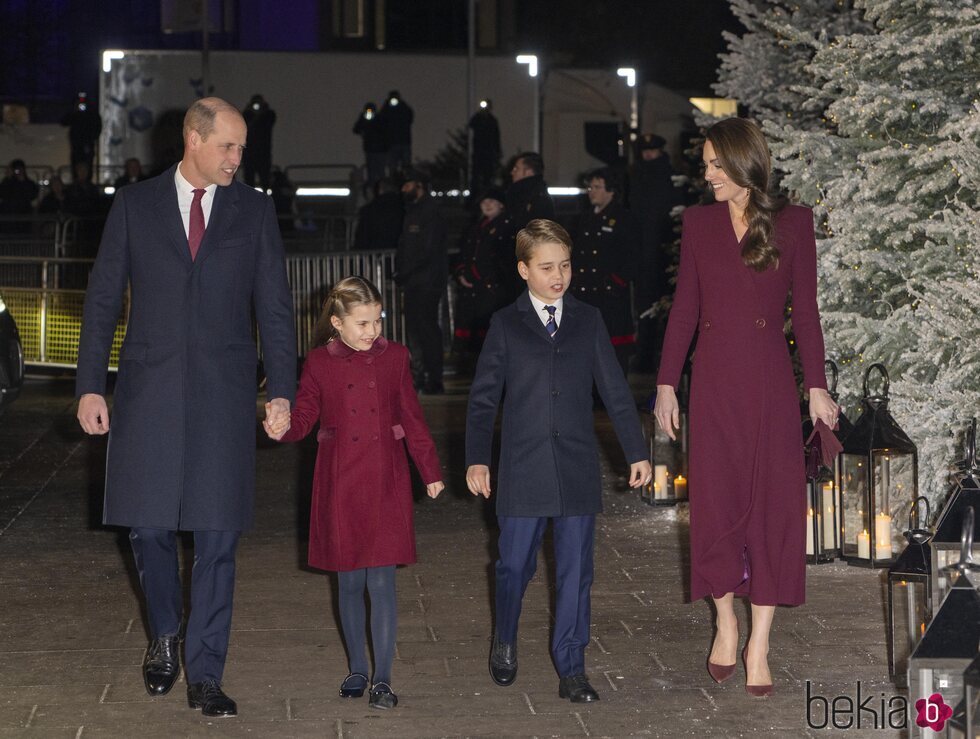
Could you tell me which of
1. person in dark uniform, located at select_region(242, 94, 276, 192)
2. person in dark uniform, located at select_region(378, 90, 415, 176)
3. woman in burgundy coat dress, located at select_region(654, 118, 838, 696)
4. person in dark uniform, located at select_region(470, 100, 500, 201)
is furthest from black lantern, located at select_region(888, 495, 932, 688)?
person in dark uniform, located at select_region(378, 90, 415, 176)

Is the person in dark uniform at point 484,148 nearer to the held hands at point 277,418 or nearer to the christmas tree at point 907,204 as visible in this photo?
the christmas tree at point 907,204

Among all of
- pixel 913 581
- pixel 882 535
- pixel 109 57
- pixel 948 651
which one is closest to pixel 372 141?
pixel 109 57

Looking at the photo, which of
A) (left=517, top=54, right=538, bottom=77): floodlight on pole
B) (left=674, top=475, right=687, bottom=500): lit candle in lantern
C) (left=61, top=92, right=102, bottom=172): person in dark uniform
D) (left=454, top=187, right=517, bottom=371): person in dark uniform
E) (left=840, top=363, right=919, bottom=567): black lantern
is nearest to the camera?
(left=840, top=363, right=919, bottom=567): black lantern

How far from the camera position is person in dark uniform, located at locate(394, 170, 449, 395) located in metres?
14.6

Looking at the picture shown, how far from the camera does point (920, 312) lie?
8086 mm

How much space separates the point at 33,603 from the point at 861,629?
3626mm

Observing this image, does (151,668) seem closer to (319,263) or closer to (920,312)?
(920,312)

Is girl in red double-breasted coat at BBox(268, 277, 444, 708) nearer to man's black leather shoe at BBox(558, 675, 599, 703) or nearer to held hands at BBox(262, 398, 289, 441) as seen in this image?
held hands at BBox(262, 398, 289, 441)

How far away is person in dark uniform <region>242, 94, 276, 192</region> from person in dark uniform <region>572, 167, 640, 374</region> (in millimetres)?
16699

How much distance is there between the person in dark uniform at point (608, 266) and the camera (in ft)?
39.8

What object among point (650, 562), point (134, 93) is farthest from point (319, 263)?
point (134, 93)

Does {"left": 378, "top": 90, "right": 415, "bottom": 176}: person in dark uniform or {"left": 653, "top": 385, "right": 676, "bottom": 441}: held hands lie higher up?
{"left": 378, "top": 90, "right": 415, "bottom": 176}: person in dark uniform

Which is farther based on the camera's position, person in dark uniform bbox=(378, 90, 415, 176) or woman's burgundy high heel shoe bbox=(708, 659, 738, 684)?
person in dark uniform bbox=(378, 90, 415, 176)

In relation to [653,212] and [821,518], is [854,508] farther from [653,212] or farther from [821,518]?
[653,212]
